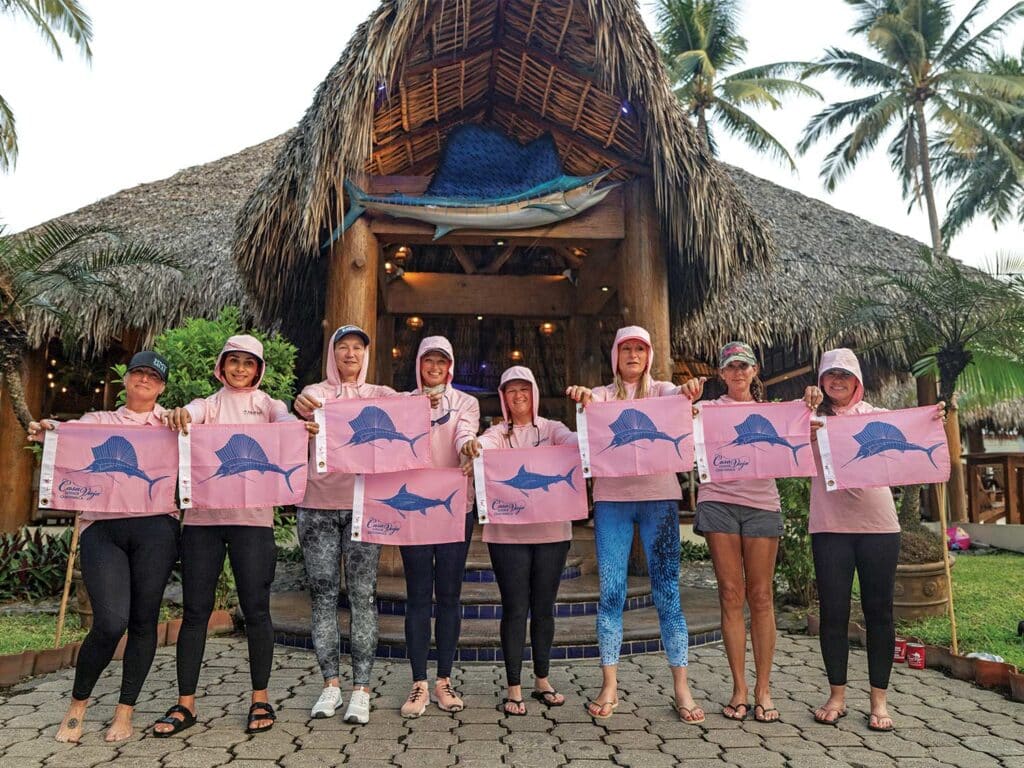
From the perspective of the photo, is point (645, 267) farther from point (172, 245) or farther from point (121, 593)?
point (172, 245)

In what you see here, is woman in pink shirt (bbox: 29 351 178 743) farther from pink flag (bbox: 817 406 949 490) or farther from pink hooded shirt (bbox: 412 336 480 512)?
pink flag (bbox: 817 406 949 490)

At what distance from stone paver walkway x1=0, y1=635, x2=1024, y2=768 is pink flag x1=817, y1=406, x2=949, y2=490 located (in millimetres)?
1092

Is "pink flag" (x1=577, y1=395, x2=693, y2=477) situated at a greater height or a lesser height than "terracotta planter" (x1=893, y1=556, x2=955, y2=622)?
greater

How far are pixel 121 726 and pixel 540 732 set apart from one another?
1765 millimetres

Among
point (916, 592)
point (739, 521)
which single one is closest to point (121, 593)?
point (739, 521)

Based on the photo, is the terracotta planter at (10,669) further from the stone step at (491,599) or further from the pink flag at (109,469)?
the stone step at (491,599)

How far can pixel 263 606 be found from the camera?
10.1ft

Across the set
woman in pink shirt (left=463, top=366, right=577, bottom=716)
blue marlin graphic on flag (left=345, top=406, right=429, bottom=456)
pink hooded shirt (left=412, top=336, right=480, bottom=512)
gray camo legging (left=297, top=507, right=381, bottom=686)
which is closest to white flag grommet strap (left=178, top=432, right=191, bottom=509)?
gray camo legging (left=297, top=507, right=381, bottom=686)

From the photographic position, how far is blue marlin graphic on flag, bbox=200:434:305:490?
3141 mm

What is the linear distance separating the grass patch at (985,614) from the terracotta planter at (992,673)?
1.29 feet

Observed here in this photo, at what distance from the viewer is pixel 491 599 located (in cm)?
487

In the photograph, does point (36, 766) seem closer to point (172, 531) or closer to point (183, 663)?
point (183, 663)

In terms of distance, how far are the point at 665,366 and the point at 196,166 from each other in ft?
34.2

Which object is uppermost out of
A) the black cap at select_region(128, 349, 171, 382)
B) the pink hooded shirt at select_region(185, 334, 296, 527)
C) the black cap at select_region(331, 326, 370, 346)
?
the black cap at select_region(331, 326, 370, 346)
